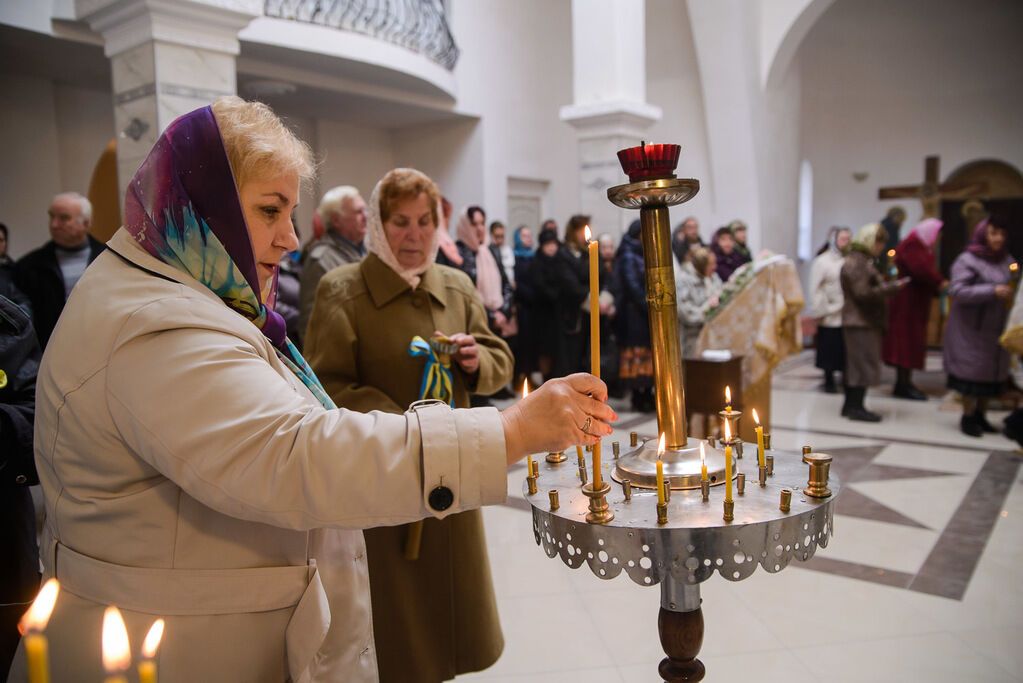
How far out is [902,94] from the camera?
1345 cm

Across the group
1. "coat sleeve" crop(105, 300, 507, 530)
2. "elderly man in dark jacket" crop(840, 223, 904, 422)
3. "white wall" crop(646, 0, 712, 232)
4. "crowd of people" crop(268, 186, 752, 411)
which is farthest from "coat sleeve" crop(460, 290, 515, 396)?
"white wall" crop(646, 0, 712, 232)

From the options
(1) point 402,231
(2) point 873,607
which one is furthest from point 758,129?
(1) point 402,231

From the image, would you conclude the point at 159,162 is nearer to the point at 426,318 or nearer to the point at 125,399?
the point at 125,399

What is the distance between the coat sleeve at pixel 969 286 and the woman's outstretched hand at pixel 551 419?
585 cm

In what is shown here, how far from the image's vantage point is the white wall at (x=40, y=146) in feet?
24.2

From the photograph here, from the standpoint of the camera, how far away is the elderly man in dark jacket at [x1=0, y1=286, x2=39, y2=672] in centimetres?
172

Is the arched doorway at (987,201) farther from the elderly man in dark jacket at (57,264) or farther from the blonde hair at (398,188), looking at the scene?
the elderly man in dark jacket at (57,264)

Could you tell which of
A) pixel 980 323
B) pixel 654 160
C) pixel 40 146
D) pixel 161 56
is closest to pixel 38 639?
pixel 654 160

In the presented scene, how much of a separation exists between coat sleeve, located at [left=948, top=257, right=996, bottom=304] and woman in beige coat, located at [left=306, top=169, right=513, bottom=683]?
4.90 m

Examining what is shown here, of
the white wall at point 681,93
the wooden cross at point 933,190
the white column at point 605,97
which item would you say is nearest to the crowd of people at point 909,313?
the white column at point 605,97

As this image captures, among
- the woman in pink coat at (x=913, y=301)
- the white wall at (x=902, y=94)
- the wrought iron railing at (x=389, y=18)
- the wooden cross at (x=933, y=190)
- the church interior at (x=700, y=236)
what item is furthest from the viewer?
the wooden cross at (x=933, y=190)

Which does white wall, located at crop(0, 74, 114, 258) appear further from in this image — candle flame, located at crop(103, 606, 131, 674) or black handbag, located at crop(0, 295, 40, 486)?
candle flame, located at crop(103, 606, 131, 674)

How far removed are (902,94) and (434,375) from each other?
14023 millimetres

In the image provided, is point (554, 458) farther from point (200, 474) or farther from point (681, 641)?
point (200, 474)
